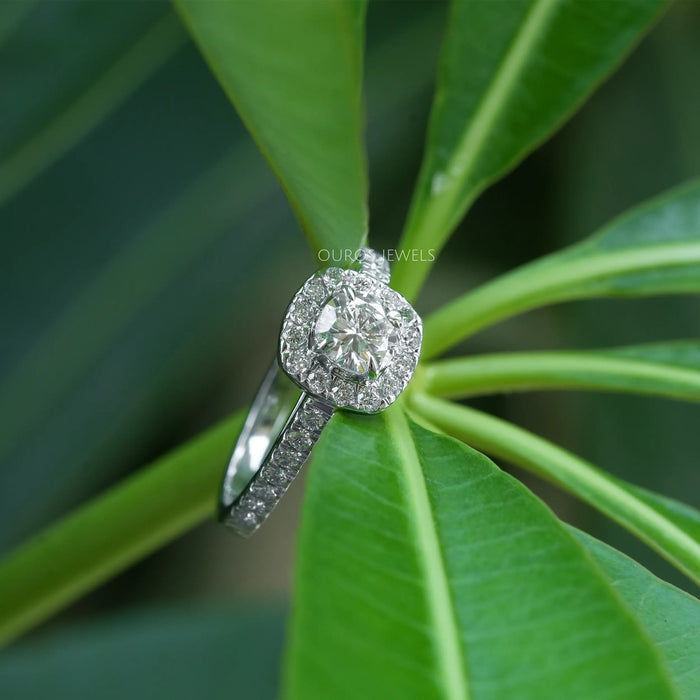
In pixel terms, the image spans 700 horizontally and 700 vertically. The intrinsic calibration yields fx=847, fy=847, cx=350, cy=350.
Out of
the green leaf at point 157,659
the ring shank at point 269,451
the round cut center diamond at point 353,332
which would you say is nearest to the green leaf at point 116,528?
the ring shank at point 269,451

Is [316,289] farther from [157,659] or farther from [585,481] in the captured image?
[157,659]

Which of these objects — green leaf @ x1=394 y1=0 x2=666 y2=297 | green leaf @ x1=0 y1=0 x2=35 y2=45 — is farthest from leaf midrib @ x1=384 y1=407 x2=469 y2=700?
green leaf @ x1=0 y1=0 x2=35 y2=45

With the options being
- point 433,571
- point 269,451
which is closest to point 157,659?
point 269,451

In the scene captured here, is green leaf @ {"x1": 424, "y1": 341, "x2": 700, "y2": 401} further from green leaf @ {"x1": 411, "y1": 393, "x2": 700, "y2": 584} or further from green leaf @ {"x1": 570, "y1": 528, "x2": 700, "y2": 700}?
green leaf @ {"x1": 570, "y1": 528, "x2": 700, "y2": 700}

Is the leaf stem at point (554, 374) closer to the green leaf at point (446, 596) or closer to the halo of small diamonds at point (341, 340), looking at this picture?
the halo of small diamonds at point (341, 340)

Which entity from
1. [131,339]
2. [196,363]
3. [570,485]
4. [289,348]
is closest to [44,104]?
[131,339]
